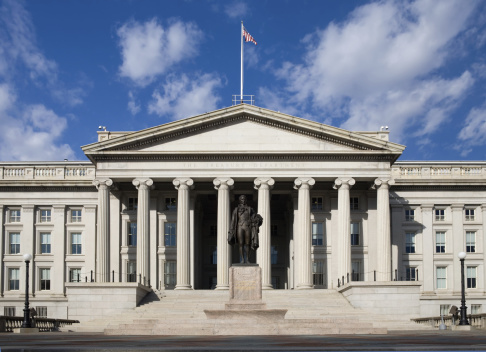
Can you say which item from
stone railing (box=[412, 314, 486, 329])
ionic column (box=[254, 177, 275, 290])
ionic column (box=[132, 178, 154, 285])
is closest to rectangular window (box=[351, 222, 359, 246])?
ionic column (box=[254, 177, 275, 290])

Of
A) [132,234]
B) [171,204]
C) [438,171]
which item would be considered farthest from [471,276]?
[132,234]

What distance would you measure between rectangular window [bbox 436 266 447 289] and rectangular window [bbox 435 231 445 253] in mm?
1676

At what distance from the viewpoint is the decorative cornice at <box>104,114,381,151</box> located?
6612cm

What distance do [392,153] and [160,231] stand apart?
21626mm

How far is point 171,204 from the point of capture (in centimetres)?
7175

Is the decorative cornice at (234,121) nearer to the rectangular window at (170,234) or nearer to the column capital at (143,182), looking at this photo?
the column capital at (143,182)

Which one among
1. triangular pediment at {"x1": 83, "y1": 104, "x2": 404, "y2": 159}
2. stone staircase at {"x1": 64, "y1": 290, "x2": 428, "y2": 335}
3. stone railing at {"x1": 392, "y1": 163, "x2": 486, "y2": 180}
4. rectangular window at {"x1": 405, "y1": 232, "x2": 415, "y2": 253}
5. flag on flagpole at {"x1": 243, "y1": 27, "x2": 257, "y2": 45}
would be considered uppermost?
flag on flagpole at {"x1": 243, "y1": 27, "x2": 257, "y2": 45}

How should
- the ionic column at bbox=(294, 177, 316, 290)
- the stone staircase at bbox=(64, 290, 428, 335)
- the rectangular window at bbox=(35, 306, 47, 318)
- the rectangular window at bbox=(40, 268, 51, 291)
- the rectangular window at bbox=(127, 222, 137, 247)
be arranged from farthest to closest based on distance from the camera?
1. the rectangular window at bbox=(40, 268, 51, 291)
2. the rectangular window at bbox=(35, 306, 47, 318)
3. the rectangular window at bbox=(127, 222, 137, 247)
4. the ionic column at bbox=(294, 177, 316, 290)
5. the stone staircase at bbox=(64, 290, 428, 335)

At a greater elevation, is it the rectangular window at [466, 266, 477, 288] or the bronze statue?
the bronze statue

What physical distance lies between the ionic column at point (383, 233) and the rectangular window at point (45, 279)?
30.6 meters

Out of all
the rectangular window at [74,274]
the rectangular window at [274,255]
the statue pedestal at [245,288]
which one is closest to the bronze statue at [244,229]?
the statue pedestal at [245,288]

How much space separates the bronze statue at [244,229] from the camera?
39.6 meters

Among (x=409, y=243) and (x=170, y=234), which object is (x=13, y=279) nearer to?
(x=170, y=234)

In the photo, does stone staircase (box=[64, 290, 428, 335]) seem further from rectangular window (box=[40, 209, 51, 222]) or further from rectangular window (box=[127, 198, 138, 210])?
rectangular window (box=[40, 209, 51, 222])
